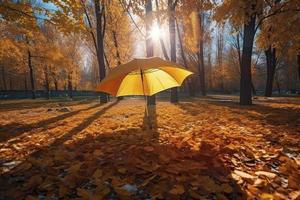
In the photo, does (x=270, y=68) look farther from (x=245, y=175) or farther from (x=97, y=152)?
(x=97, y=152)

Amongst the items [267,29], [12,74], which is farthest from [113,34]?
[12,74]

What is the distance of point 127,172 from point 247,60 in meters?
8.41

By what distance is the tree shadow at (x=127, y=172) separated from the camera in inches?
91.4

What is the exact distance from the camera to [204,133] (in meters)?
4.64

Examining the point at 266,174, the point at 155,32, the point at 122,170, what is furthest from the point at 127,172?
the point at 155,32

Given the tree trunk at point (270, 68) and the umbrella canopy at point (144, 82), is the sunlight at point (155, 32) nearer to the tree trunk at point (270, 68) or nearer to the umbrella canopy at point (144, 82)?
the umbrella canopy at point (144, 82)

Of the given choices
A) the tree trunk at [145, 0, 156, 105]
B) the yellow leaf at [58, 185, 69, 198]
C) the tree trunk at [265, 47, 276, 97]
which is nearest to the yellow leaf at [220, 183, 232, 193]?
the yellow leaf at [58, 185, 69, 198]

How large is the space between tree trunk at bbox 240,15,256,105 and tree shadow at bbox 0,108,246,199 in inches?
268

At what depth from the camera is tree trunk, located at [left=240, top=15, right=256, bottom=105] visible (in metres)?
9.36

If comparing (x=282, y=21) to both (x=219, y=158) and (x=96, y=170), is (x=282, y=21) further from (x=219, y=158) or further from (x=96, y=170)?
(x=96, y=170)

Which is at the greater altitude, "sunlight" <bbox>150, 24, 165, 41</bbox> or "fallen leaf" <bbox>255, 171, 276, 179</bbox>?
"sunlight" <bbox>150, 24, 165, 41</bbox>

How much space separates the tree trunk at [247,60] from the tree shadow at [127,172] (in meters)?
6.81

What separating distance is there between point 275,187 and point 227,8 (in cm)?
768

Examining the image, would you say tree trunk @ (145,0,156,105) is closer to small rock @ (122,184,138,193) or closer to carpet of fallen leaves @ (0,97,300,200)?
carpet of fallen leaves @ (0,97,300,200)
